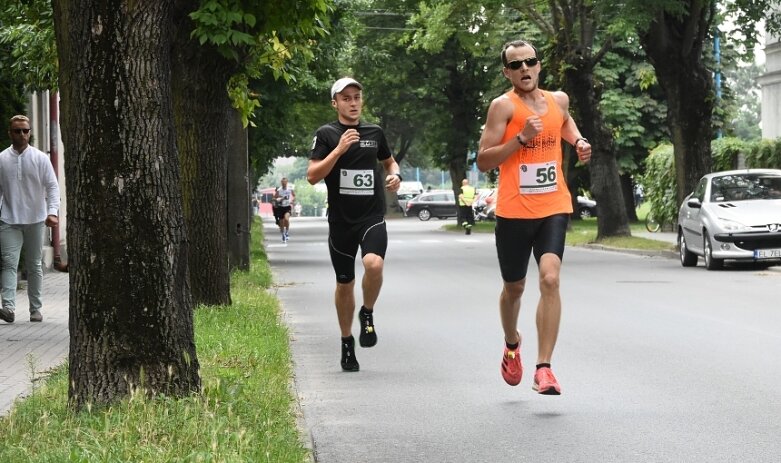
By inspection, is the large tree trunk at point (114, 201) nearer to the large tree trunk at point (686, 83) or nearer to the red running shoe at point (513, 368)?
the red running shoe at point (513, 368)

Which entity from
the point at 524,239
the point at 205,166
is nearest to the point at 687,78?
the point at 205,166

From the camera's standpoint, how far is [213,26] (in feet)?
37.3

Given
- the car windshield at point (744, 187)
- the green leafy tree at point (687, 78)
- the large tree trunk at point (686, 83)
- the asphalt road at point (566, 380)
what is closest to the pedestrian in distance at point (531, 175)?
the asphalt road at point (566, 380)

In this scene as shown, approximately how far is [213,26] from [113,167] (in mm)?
4560

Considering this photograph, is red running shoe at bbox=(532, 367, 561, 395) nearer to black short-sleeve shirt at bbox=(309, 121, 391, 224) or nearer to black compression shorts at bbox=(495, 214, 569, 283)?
black compression shorts at bbox=(495, 214, 569, 283)

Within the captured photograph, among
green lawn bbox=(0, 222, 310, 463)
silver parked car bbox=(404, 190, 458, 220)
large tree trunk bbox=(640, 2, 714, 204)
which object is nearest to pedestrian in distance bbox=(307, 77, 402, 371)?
green lawn bbox=(0, 222, 310, 463)

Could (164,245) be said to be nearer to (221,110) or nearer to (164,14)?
(164,14)

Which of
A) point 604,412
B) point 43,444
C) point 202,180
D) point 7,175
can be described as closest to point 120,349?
point 43,444

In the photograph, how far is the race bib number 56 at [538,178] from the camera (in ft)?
26.6

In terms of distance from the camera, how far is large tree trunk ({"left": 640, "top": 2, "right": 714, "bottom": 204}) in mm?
28266

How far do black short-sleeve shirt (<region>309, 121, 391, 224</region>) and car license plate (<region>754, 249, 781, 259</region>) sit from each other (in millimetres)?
12743

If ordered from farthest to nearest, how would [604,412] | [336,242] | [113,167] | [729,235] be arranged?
[729,235] → [336,242] → [604,412] → [113,167]

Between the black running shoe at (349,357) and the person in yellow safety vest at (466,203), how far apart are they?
3543 cm

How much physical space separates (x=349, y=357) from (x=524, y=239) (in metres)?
2.26
